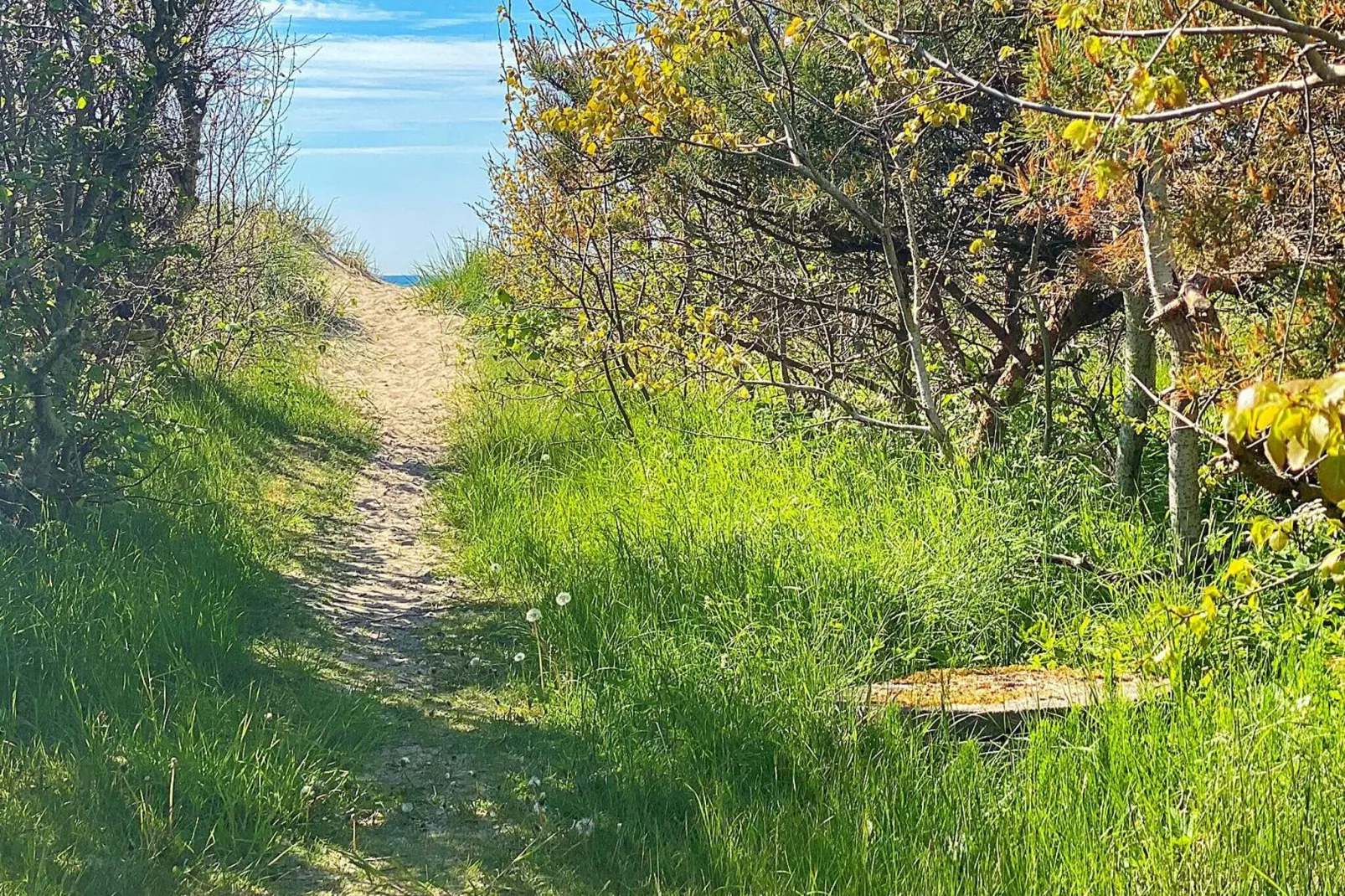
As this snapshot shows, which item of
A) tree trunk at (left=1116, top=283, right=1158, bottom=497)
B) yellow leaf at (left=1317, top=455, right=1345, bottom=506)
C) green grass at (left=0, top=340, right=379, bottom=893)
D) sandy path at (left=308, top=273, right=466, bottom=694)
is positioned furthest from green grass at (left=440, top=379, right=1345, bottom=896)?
yellow leaf at (left=1317, top=455, right=1345, bottom=506)

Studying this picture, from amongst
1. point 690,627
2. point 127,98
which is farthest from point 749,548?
point 127,98

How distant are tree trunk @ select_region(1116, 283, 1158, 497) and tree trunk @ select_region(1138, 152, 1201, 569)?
24 cm

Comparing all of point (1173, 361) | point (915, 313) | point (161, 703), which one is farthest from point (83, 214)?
point (1173, 361)

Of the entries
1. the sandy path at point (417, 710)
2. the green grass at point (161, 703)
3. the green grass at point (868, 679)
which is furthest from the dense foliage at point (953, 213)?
the green grass at point (161, 703)

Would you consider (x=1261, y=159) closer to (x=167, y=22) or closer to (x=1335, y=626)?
(x=1335, y=626)

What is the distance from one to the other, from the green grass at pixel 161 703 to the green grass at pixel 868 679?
3.14 ft

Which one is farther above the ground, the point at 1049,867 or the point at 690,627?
the point at 690,627

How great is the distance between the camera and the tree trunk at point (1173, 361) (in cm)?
Answer: 378

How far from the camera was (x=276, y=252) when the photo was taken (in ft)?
42.5

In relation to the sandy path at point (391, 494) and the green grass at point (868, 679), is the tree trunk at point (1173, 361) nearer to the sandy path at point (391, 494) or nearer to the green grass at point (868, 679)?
the green grass at point (868, 679)

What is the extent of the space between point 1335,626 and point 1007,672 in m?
1.12

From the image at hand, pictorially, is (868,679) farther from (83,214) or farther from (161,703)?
(83,214)

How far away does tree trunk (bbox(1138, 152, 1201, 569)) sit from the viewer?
149 inches

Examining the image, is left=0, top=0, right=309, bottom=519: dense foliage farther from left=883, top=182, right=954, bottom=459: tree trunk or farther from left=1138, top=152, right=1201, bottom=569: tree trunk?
left=1138, top=152, right=1201, bottom=569: tree trunk
